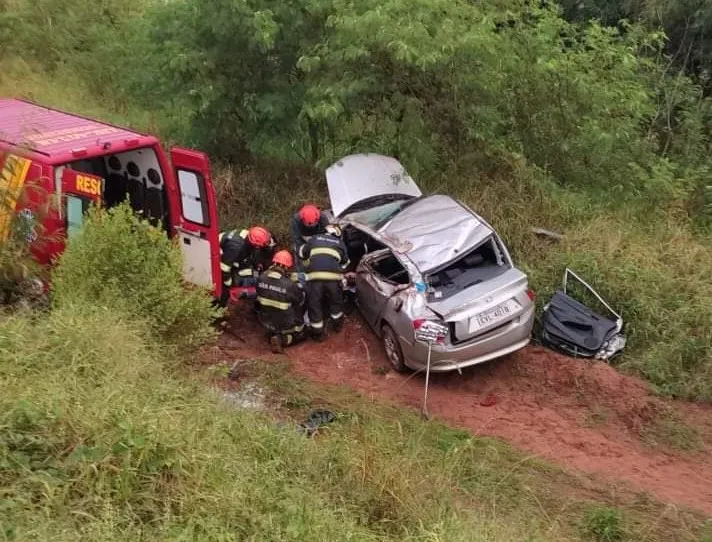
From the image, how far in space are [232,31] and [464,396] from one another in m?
5.29

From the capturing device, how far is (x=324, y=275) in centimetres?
791

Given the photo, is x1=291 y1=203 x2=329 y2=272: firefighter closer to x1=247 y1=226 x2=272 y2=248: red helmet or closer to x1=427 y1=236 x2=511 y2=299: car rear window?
x1=247 y1=226 x2=272 y2=248: red helmet

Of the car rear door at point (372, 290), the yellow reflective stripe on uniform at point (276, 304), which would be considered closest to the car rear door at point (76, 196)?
the yellow reflective stripe on uniform at point (276, 304)

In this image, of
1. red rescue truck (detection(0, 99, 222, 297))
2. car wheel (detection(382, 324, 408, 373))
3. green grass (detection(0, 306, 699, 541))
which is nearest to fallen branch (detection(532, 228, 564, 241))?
car wheel (detection(382, 324, 408, 373))

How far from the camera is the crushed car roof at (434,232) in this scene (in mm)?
7418

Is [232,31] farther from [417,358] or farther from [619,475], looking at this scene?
[619,475]

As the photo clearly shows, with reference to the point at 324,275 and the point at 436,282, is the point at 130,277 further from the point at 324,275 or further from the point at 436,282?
the point at 436,282

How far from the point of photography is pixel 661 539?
17.3 feet

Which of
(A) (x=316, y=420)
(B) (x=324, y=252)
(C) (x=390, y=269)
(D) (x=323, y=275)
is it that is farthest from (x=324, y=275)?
(A) (x=316, y=420)

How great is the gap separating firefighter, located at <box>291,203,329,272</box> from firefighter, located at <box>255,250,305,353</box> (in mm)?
532

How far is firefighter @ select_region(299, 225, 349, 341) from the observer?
790cm

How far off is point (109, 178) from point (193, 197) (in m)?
1.02

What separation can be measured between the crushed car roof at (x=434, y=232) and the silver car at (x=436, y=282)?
0.01 m

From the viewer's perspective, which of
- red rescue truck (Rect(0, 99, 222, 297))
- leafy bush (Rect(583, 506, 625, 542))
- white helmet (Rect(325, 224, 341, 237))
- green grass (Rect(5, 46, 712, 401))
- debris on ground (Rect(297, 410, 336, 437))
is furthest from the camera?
white helmet (Rect(325, 224, 341, 237))
